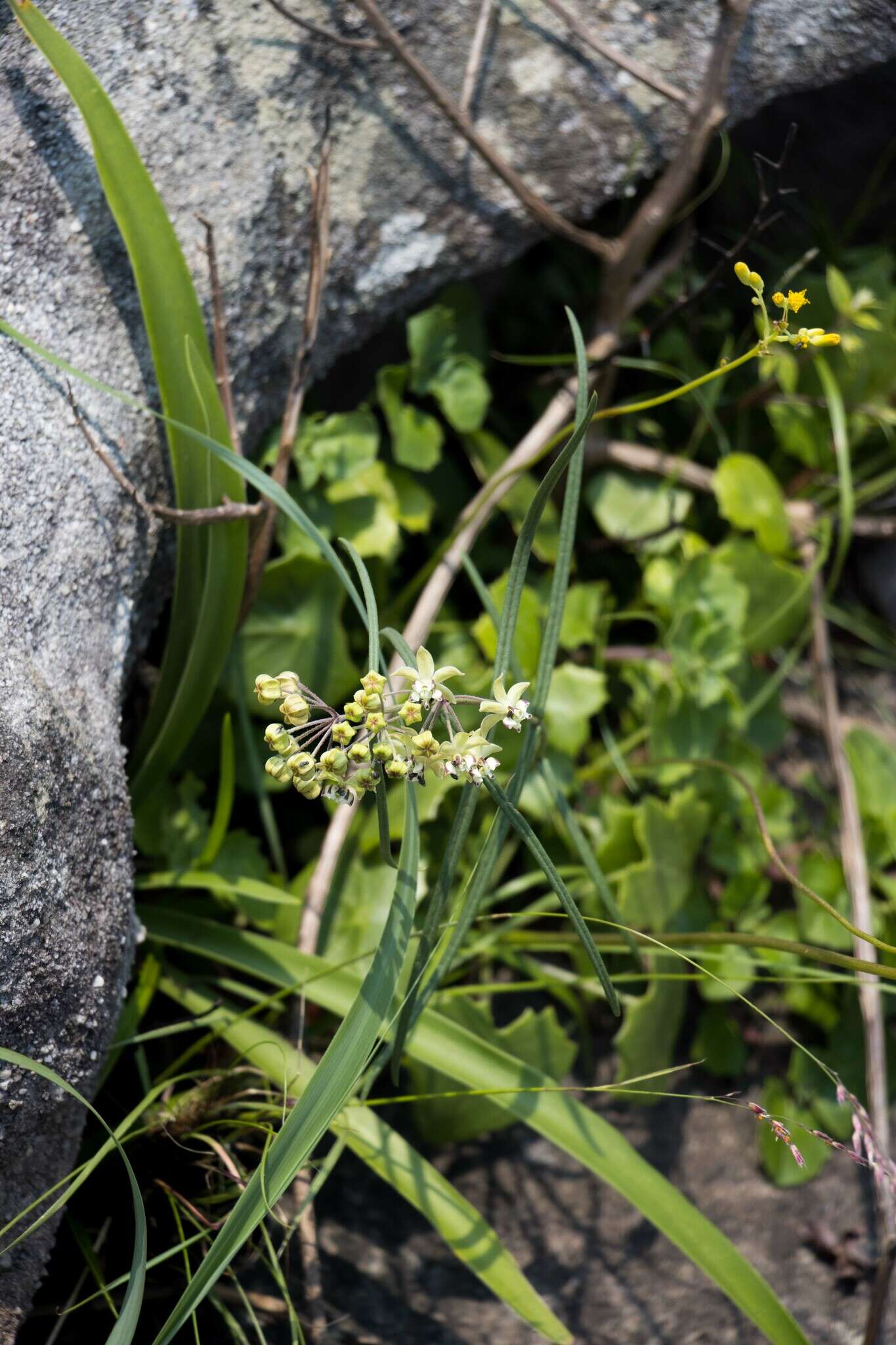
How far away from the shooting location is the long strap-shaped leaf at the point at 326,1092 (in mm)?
904

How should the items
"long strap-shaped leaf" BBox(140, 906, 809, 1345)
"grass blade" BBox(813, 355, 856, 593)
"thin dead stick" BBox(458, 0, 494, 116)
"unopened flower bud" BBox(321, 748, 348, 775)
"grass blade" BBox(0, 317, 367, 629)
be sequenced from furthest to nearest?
"grass blade" BBox(813, 355, 856, 593), "thin dead stick" BBox(458, 0, 494, 116), "long strap-shaped leaf" BBox(140, 906, 809, 1345), "grass blade" BBox(0, 317, 367, 629), "unopened flower bud" BBox(321, 748, 348, 775)

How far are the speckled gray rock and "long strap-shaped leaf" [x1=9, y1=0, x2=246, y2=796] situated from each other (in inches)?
2.2

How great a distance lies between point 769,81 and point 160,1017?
67.1 inches

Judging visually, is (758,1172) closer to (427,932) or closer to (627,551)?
(427,932)

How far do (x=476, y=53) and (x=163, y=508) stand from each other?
87 cm

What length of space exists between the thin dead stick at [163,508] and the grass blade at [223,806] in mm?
250

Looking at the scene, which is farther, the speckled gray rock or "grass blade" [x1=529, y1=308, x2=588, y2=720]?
"grass blade" [x1=529, y1=308, x2=588, y2=720]

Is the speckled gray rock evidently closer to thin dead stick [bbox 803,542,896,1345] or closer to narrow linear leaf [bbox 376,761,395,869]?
narrow linear leaf [bbox 376,761,395,869]

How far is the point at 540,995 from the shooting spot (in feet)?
5.33

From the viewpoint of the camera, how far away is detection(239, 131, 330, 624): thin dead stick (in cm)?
128

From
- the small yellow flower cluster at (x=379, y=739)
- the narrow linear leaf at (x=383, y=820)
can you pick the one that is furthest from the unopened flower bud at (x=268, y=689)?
the narrow linear leaf at (x=383, y=820)

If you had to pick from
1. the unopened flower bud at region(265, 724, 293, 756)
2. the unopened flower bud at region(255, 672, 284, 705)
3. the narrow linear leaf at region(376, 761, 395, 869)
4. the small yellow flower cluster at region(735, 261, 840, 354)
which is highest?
the small yellow flower cluster at region(735, 261, 840, 354)

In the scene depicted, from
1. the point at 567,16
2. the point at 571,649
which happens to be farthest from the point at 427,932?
the point at 567,16

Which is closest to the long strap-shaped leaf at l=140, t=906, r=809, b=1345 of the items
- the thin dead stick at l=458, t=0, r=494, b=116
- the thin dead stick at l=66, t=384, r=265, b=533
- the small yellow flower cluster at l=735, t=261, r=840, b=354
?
the thin dead stick at l=66, t=384, r=265, b=533
